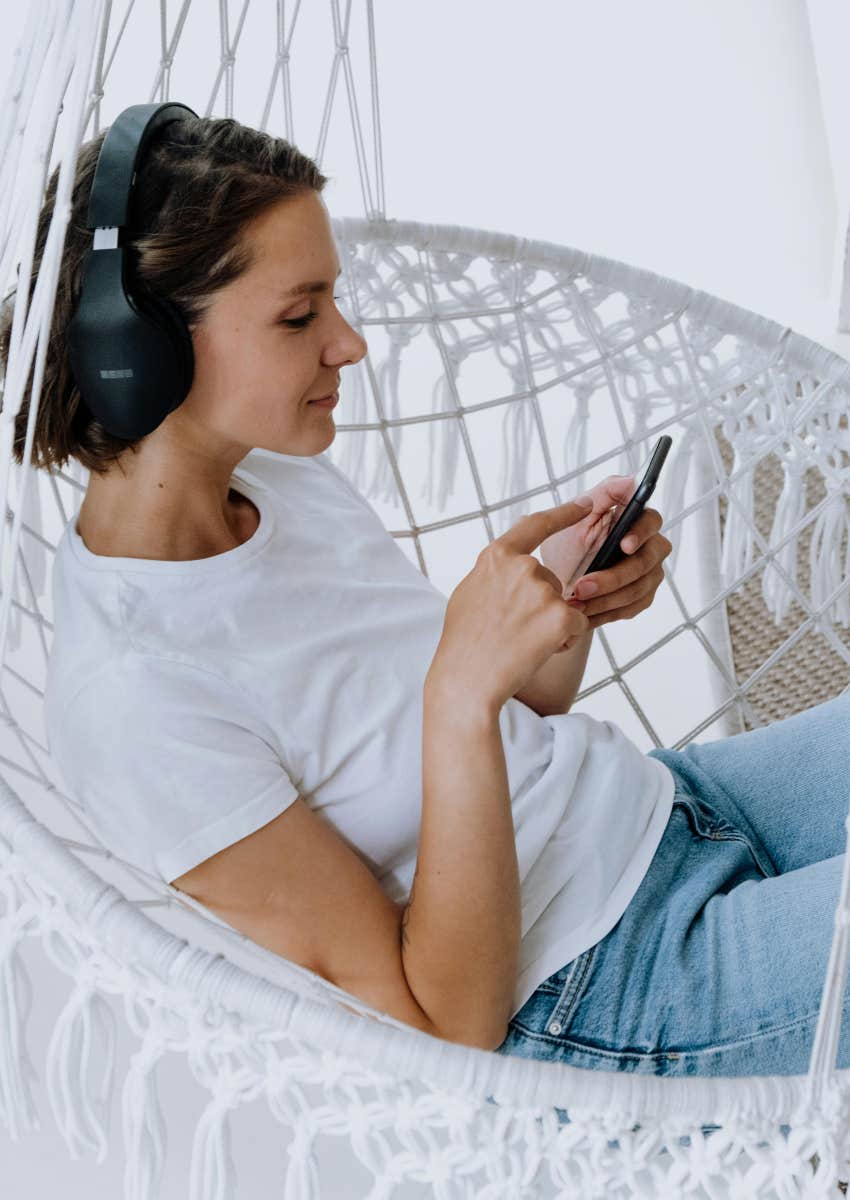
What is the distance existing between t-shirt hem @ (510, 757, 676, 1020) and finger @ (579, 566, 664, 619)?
0.18 m

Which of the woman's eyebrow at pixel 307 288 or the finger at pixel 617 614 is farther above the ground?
the woman's eyebrow at pixel 307 288

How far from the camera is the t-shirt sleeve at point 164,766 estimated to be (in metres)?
0.96

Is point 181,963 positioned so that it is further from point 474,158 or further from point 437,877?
point 474,158

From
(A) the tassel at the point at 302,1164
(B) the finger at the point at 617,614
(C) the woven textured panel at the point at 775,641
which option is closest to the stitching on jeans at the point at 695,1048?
(A) the tassel at the point at 302,1164

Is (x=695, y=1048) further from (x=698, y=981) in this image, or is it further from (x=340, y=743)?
(x=340, y=743)

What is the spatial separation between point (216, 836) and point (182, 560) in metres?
0.25

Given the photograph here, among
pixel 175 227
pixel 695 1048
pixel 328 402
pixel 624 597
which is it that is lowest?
pixel 695 1048

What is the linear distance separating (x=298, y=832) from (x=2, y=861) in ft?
0.63

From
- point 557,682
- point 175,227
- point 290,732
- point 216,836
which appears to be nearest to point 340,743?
point 290,732

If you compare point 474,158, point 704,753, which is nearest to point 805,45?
point 474,158

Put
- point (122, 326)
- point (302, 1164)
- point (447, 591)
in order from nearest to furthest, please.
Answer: point (302, 1164) → point (122, 326) → point (447, 591)

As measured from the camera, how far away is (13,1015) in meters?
0.92

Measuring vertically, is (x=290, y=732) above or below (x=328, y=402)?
below

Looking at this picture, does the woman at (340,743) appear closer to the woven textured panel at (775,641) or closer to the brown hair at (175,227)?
the brown hair at (175,227)
